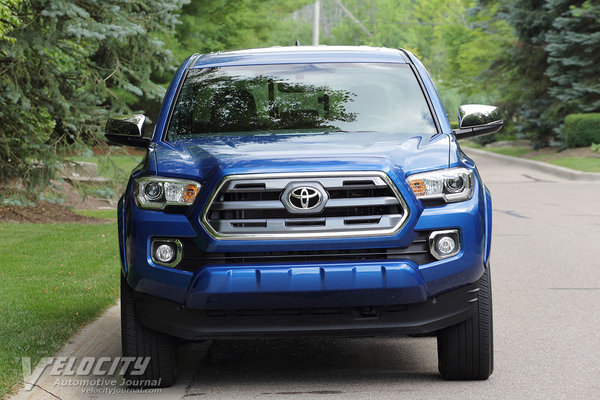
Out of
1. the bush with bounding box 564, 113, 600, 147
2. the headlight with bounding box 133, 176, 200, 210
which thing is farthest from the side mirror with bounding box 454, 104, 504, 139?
the bush with bounding box 564, 113, 600, 147

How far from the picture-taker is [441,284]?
5535 millimetres

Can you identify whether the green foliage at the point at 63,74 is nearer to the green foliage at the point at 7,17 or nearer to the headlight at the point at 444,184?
the green foliage at the point at 7,17

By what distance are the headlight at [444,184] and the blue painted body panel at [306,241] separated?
40 millimetres

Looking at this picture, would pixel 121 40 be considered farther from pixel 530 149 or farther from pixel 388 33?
pixel 388 33

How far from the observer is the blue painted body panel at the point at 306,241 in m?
5.40

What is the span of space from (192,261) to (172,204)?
33cm

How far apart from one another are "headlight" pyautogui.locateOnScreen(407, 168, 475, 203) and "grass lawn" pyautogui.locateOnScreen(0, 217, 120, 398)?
240 centimetres

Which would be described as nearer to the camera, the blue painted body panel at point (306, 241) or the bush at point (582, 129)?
the blue painted body panel at point (306, 241)

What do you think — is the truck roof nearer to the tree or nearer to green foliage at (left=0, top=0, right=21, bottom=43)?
green foliage at (left=0, top=0, right=21, bottom=43)

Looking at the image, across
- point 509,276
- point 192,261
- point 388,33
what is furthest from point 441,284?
point 388,33

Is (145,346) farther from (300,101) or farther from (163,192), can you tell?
(300,101)

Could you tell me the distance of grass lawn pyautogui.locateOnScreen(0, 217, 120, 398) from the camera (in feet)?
21.9

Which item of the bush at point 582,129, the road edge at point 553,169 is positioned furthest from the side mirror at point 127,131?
the bush at point 582,129

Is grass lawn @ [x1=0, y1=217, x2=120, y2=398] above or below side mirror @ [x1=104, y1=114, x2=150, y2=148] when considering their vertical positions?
below
